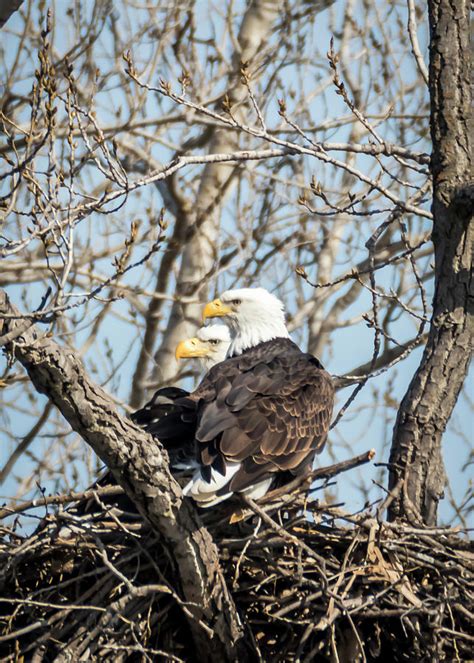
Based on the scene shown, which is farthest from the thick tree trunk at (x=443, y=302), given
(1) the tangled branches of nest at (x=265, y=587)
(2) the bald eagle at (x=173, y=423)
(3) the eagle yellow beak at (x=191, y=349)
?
(3) the eagle yellow beak at (x=191, y=349)

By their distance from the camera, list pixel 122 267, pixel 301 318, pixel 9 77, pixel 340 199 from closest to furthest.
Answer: pixel 122 267, pixel 9 77, pixel 301 318, pixel 340 199

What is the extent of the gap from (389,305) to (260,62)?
238cm

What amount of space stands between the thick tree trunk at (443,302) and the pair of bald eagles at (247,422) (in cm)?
47

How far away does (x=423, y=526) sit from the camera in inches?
197

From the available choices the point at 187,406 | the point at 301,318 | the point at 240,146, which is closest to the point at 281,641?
the point at 187,406

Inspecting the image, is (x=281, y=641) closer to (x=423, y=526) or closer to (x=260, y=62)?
(x=423, y=526)

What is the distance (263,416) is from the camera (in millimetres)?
5184

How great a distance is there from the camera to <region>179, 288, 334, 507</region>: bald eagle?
4797 mm

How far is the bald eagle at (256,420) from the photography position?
4797 mm

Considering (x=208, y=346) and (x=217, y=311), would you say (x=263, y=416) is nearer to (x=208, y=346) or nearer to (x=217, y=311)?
(x=217, y=311)

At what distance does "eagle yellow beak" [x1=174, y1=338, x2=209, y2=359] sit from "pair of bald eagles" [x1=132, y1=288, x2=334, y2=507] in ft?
3.46

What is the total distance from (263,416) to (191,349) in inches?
87.7

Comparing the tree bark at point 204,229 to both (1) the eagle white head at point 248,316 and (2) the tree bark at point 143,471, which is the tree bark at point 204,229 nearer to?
(1) the eagle white head at point 248,316

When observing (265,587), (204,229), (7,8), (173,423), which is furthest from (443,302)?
(204,229)
